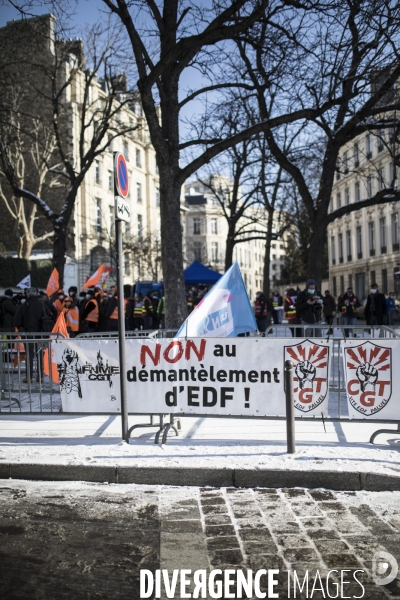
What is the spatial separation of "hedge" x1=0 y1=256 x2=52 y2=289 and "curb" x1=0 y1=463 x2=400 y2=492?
25940 mm

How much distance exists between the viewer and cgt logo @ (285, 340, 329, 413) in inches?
263

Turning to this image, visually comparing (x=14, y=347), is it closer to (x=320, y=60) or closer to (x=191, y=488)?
(x=191, y=488)

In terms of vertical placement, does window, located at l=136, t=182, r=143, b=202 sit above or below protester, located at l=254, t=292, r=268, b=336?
above

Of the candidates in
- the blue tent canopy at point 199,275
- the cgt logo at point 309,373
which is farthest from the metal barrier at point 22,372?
the blue tent canopy at point 199,275

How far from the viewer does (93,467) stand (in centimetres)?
583

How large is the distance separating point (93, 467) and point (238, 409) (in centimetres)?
177

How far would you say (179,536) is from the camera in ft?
14.0

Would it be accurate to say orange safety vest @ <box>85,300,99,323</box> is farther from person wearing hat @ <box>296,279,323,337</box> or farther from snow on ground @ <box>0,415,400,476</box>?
snow on ground @ <box>0,415,400,476</box>

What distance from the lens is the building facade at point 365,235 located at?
46594 millimetres

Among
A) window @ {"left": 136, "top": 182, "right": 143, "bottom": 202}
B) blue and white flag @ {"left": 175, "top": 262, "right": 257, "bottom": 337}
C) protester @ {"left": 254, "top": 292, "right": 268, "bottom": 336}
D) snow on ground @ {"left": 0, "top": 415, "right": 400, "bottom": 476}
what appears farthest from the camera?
window @ {"left": 136, "top": 182, "right": 143, "bottom": 202}

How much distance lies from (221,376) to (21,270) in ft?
87.5

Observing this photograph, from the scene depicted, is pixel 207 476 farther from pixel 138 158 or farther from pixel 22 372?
pixel 138 158

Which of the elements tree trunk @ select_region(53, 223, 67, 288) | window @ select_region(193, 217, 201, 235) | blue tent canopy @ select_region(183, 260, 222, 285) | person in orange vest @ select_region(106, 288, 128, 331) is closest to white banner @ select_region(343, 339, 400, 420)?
person in orange vest @ select_region(106, 288, 128, 331)

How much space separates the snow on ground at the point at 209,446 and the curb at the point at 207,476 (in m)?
0.08
